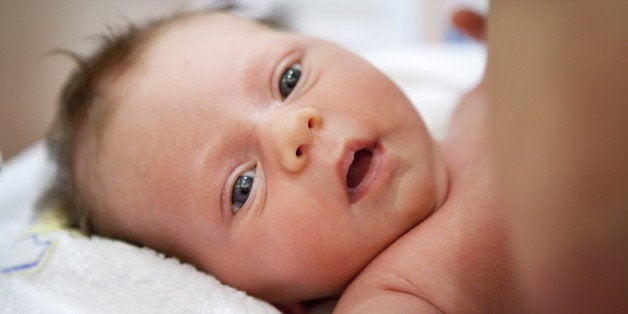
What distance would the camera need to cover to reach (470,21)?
1.51 metres

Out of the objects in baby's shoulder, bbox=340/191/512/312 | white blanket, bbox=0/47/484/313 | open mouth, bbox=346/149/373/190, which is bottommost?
white blanket, bbox=0/47/484/313

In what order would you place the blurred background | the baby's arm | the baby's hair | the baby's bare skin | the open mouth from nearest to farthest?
the baby's arm → the baby's bare skin → the open mouth → the baby's hair → the blurred background

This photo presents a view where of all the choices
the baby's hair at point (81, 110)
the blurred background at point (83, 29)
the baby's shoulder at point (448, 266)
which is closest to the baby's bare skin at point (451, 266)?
the baby's shoulder at point (448, 266)

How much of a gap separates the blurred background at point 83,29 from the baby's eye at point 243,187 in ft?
1.65

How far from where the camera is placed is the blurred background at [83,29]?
136 centimetres

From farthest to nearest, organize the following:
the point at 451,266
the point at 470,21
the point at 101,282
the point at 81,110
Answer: the point at 470,21 < the point at 81,110 < the point at 101,282 < the point at 451,266

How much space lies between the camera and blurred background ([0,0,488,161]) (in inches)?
53.6

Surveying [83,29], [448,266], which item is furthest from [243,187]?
[83,29]

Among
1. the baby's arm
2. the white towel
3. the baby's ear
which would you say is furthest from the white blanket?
the baby's ear

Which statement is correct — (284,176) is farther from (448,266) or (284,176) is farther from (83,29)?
(83,29)

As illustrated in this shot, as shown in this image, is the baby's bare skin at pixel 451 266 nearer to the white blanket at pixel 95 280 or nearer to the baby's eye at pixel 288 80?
the white blanket at pixel 95 280

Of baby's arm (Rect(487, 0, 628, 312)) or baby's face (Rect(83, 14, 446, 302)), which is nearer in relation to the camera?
baby's arm (Rect(487, 0, 628, 312))

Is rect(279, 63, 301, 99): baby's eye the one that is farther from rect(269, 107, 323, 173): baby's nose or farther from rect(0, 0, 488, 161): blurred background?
rect(0, 0, 488, 161): blurred background

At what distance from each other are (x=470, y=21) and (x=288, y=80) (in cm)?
79
